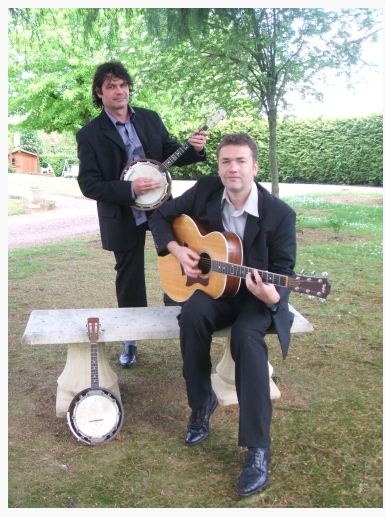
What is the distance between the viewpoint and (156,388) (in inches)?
123

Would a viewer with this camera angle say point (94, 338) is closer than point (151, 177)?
Yes

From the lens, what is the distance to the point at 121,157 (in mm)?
3051

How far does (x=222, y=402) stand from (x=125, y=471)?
0.75 metres

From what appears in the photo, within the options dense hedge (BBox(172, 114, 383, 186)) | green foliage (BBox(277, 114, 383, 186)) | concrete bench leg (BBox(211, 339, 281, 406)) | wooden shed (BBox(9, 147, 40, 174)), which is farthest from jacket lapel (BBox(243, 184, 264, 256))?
wooden shed (BBox(9, 147, 40, 174))

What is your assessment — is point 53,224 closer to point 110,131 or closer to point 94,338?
point 110,131

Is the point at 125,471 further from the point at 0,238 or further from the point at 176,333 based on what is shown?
the point at 0,238

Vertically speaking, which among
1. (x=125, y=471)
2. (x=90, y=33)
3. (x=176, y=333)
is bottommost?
(x=125, y=471)

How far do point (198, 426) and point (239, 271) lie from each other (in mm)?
818

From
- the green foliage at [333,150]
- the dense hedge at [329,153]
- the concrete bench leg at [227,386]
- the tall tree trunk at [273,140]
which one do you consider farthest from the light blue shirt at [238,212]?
the green foliage at [333,150]

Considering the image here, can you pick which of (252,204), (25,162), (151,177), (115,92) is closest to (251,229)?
(252,204)

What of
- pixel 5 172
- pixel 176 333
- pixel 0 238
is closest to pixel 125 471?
pixel 176 333

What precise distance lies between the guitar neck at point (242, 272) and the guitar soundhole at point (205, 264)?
0.05 m

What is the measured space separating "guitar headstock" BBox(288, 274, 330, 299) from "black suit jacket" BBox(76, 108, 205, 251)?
116cm

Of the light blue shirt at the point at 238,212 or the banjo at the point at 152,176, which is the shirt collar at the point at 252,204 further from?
the banjo at the point at 152,176
